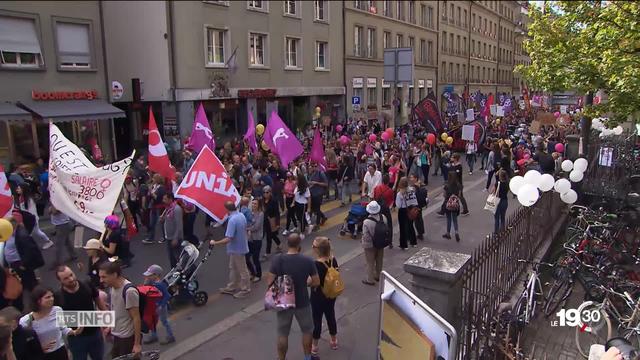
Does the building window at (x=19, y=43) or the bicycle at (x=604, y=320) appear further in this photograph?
the building window at (x=19, y=43)

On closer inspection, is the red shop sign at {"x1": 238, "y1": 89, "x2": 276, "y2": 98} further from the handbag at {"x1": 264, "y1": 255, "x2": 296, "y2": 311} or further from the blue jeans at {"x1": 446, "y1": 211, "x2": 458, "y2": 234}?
the handbag at {"x1": 264, "y1": 255, "x2": 296, "y2": 311}

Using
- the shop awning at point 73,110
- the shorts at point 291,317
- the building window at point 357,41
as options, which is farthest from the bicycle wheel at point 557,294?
the building window at point 357,41

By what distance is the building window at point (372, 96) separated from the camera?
36906 mm

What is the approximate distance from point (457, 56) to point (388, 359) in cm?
5418

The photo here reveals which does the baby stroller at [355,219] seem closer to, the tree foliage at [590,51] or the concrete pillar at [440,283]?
the tree foliage at [590,51]

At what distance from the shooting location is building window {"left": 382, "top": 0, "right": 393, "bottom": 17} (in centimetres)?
3772

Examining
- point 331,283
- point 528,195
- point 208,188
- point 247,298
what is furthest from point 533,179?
point 208,188

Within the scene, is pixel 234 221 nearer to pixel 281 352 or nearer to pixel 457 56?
pixel 281 352

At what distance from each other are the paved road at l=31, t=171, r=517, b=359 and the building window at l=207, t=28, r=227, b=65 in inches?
508

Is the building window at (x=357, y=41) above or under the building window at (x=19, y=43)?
above

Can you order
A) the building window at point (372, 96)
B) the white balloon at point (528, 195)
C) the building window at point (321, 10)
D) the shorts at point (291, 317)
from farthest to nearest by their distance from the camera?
the building window at point (372, 96), the building window at point (321, 10), the white balloon at point (528, 195), the shorts at point (291, 317)

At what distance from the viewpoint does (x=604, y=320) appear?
20.2 ft

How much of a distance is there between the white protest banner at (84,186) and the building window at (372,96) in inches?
1194

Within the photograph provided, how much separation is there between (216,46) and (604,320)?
839 inches
